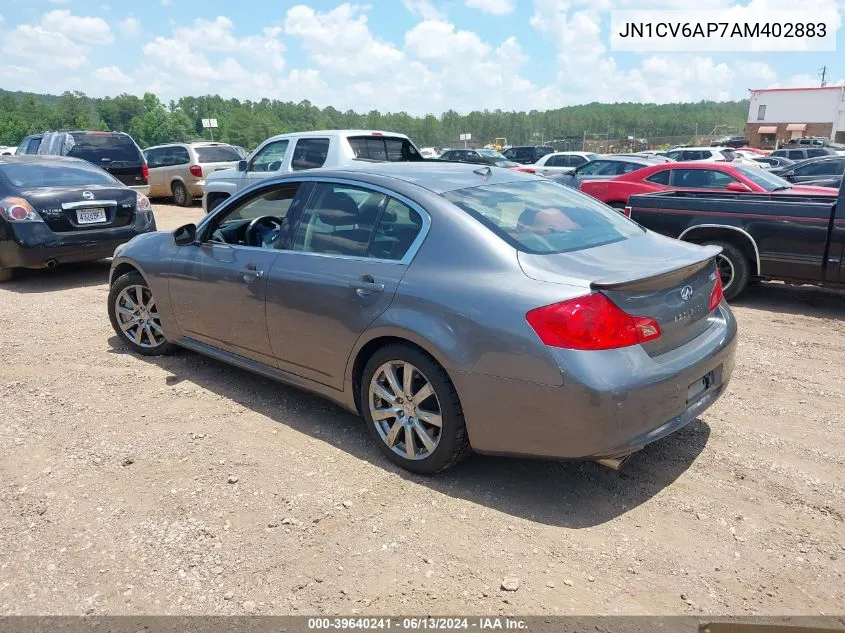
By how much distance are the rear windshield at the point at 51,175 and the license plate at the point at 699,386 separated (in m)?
7.94

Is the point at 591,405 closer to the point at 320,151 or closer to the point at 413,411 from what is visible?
the point at 413,411

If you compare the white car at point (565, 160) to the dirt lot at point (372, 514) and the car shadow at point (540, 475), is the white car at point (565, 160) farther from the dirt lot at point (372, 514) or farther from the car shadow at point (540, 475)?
the car shadow at point (540, 475)

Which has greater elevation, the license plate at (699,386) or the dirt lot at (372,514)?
the license plate at (699,386)

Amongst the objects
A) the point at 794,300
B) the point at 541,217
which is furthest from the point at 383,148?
the point at 541,217

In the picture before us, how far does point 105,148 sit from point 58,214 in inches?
278

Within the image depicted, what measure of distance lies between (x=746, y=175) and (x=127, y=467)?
9.56m

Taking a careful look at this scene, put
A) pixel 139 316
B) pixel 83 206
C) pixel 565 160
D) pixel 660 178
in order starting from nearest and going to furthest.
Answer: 1. pixel 139 316
2. pixel 83 206
3. pixel 660 178
4. pixel 565 160

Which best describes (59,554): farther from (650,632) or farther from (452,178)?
(452,178)

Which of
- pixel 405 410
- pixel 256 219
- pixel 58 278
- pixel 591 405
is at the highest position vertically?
pixel 256 219

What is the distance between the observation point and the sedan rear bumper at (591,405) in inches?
113

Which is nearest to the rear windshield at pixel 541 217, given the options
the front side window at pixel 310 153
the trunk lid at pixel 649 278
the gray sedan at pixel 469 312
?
the gray sedan at pixel 469 312

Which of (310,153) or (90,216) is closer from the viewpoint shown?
(90,216)

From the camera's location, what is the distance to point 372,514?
3203 mm

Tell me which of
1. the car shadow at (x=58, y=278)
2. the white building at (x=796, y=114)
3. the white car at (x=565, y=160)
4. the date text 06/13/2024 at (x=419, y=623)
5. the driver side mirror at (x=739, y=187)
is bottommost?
the date text 06/13/2024 at (x=419, y=623)
